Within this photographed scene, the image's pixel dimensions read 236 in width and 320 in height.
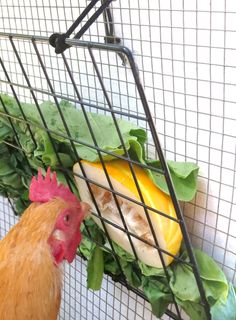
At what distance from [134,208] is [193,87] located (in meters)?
0.21

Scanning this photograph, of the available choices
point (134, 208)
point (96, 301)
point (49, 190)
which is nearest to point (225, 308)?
point (134, 208)

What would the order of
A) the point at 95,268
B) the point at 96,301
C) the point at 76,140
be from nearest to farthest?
the point at 76,140
the point at 95,268
the point at 96,301

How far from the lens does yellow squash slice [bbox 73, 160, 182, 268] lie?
59cm

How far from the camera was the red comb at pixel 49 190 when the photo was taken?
2.17 ft

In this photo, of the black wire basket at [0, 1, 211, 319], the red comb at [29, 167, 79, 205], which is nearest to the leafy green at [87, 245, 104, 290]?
the black wire basket at [0, 1, 211, 319]

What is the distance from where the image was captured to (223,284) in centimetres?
59

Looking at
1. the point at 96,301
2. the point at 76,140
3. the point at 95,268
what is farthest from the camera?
the point at 96,301

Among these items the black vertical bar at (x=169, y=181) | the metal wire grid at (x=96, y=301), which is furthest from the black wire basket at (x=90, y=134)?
the metal wire grid at (x=96, y=301)

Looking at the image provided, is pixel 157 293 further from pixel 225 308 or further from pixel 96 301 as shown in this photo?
pixel 96 301

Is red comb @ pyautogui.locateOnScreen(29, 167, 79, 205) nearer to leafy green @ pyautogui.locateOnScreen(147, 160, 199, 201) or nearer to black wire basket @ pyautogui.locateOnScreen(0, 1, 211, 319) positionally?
black wire basket @ pyautogui.locateOnScreen(0, 1, 211, 319)

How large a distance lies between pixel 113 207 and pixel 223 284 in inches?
8.1

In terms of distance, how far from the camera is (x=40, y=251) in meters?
0.63

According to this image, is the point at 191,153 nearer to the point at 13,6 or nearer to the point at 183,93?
the point at 183,93

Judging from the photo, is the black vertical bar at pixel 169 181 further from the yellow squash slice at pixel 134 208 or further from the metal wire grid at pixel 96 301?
the metal wire grid at pixel 96 301
